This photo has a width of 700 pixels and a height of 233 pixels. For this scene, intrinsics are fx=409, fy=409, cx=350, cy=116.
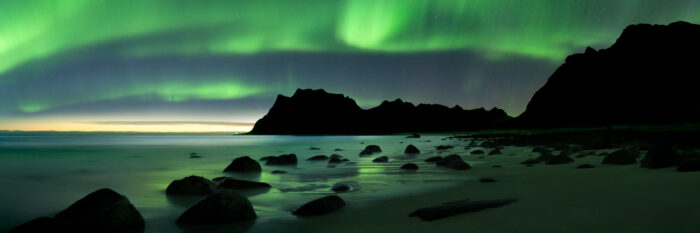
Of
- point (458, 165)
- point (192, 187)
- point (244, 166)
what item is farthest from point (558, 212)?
point (244, 166)

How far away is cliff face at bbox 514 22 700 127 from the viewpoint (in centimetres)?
7712

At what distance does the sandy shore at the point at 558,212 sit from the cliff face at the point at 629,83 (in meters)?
74.2

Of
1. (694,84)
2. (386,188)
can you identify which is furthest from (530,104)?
(386,188)

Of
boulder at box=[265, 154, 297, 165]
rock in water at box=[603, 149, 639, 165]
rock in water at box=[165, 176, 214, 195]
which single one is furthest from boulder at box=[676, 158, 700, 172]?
boulder at box=[265, 154, 297, 165]

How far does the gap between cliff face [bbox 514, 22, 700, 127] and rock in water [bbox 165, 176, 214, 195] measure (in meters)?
77.2

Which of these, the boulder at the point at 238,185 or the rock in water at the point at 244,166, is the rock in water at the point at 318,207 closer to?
the boulder at the point at 238,185

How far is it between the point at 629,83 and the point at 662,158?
98083mm

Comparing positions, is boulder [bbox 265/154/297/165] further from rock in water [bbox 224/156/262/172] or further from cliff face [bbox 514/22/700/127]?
cliff face [bbox 514/22/700/127]

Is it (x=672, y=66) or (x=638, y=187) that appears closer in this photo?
(x=638, y=187)

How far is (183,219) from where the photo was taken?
4969 mm

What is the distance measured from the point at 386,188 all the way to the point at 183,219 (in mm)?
3963

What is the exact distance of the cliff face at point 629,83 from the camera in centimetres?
7712

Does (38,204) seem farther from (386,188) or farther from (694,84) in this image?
(694,84)

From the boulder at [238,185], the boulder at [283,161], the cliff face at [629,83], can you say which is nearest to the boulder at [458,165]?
the boulder at [238,185]
